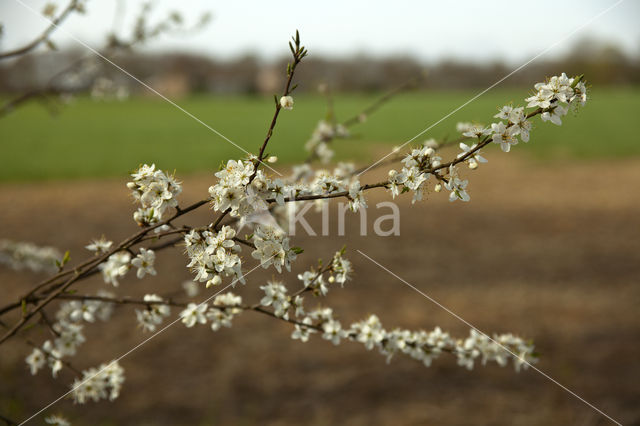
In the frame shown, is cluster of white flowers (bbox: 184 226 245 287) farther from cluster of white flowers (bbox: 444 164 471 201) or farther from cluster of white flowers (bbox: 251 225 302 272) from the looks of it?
cluster of white flowers (bbox: 444 164 471 201)

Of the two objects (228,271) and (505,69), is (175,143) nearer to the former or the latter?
(228,271)

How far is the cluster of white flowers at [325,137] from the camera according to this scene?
309 cm

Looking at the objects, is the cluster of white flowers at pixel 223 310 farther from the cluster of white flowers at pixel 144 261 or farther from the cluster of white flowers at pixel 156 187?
the cluster of white flowers at pixel 156 187

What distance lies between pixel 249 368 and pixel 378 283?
269 cm

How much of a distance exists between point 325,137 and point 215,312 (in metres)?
1.57

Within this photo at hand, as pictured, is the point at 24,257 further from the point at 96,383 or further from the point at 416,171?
the point at 416,171

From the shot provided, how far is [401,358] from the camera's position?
194 inches

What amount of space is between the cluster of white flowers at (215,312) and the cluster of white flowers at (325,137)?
1228 mm

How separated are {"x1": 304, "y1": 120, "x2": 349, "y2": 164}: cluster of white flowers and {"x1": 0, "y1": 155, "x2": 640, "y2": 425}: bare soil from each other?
6.77ft

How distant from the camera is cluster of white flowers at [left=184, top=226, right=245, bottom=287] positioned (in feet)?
4.57

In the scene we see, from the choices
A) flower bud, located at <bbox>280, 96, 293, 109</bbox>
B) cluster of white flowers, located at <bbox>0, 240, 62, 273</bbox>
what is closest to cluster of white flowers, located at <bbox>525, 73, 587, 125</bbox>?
flower bud, located at <bbox>280, 96, 293, 109</bbox>

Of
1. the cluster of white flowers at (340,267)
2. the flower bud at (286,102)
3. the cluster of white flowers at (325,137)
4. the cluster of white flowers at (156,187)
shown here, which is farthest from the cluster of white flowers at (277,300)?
the cluster of white flowers at (325,137)

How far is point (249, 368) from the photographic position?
15.8 feet

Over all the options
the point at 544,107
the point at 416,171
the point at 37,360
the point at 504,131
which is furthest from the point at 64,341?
the point at 544,107
